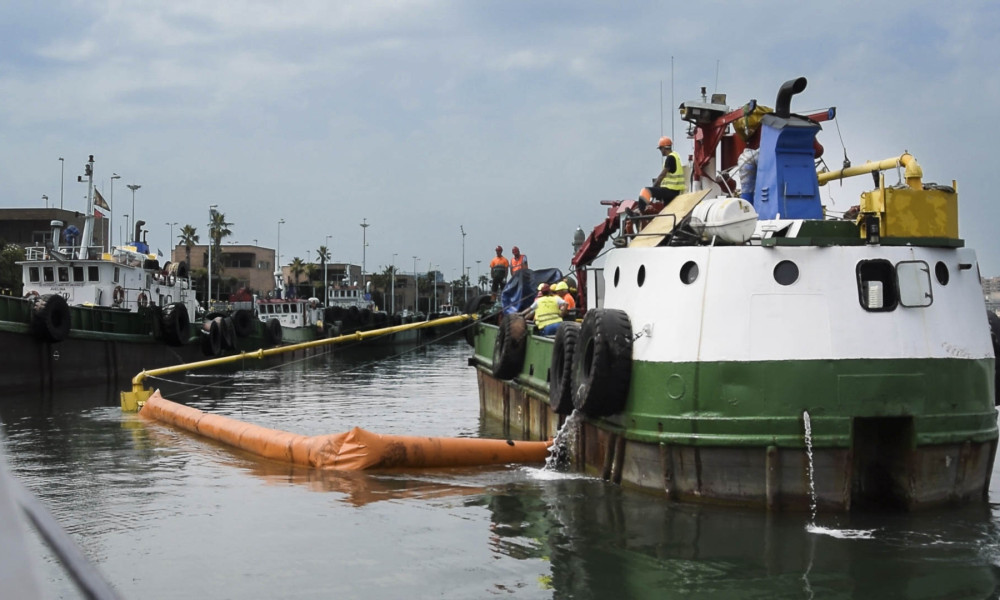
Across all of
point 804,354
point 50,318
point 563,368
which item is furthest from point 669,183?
point 50,318

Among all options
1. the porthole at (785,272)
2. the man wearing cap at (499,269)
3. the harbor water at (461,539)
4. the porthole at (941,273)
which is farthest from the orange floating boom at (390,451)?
the man wearing cap at (499,269)

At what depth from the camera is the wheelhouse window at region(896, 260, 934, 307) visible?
10070 millimetres

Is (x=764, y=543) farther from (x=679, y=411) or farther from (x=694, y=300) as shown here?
(x=694, y=300)

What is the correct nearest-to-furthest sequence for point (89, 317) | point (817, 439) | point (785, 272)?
point (817, 439)
point (785, 272)
point (89, 317)

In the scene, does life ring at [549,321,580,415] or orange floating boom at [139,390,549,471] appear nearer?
life ring at [549,321,580,415]

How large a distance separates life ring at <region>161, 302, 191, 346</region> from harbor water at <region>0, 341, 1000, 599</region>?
2184 centimetres

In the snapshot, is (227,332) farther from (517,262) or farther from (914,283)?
(914,283)

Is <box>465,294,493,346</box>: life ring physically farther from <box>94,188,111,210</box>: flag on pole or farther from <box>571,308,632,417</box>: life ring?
<box>94,188,111,210</box>: flag on pole

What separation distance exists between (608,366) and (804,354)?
203cm

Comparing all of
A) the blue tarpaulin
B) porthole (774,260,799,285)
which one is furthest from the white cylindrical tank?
the blue tarpaulin

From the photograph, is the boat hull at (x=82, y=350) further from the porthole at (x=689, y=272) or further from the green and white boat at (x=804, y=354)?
the porthole at (x=689, y=272)

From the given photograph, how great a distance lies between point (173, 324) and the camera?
36.6 meters

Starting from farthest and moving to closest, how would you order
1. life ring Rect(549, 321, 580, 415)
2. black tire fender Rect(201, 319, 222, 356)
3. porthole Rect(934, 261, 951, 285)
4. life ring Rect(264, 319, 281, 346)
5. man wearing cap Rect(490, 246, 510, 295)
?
life ring Rect(264, 319, 281, 346) → black tire fender Rect(201, 319, 222, 356) → man wearing cap Rect(490, 246, 510, 295) → life ring Rect(549, 321, 580, 415) → porthole Rect(934, 261, 951, 285)

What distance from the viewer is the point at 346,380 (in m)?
35.9
